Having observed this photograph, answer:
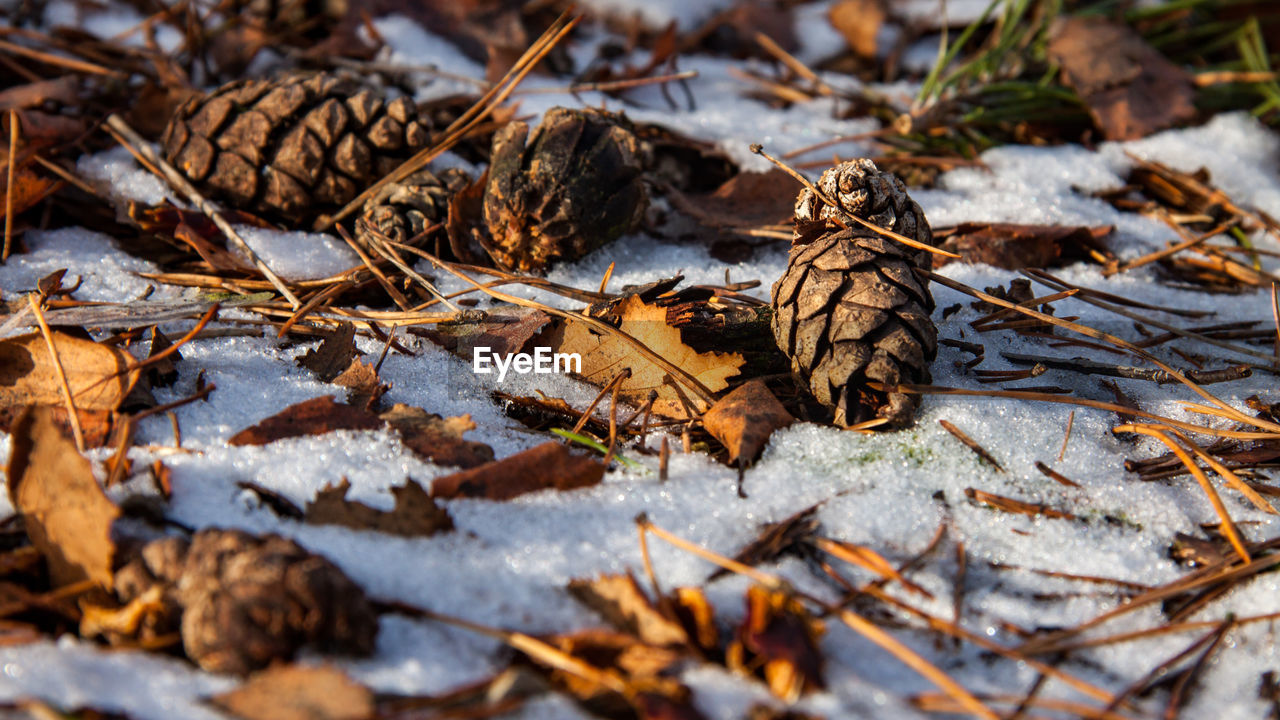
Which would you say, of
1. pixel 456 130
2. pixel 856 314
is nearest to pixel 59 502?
pixel 856 314

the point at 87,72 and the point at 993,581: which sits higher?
the point at 87,72

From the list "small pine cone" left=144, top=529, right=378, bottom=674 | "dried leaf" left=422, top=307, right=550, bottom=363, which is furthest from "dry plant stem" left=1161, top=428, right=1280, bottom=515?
"small pine cone" left=144, top=529, right=378, bottom=674

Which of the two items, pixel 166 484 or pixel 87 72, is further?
pixel 87 72

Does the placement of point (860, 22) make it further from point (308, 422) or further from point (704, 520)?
point (308, 422)

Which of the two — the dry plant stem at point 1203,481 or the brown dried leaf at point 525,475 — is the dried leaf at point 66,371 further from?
the dry plant stem at point 1203,481

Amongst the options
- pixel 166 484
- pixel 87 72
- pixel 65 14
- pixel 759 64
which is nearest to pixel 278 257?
pixel 166 484

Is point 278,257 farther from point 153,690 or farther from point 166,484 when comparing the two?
point 153,690

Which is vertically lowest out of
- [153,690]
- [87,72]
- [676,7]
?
[153,690]
